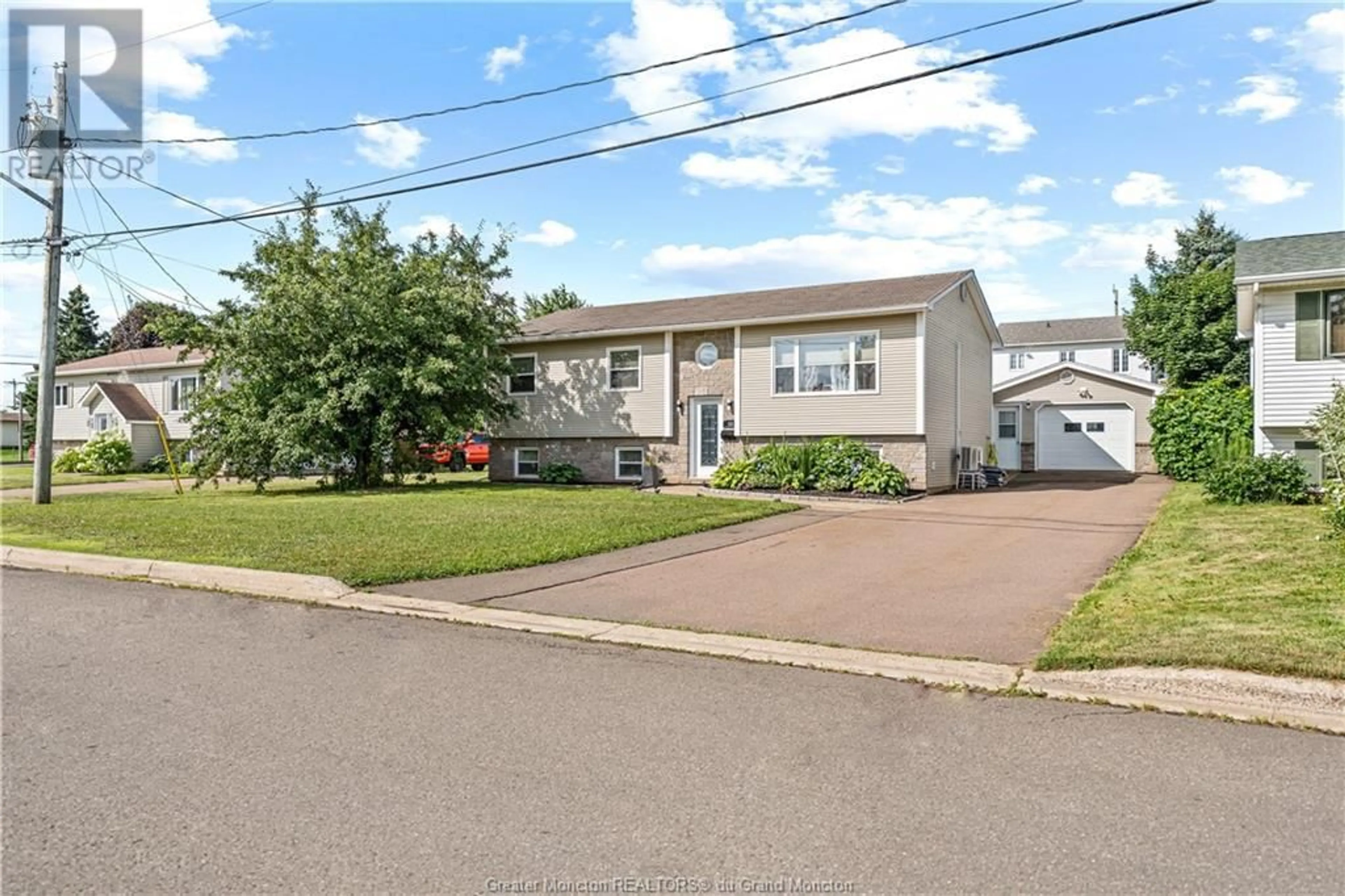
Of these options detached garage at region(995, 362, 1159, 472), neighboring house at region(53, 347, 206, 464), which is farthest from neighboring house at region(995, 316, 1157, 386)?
neighboring house at region(53, 347, 206, 464)

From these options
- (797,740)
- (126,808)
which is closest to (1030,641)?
(797,740)

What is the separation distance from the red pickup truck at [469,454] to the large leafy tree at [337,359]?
Answer: 3956mm

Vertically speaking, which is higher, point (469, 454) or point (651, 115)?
point (651, 115)

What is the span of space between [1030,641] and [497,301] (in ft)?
64.1

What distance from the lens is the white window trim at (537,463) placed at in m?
24.4

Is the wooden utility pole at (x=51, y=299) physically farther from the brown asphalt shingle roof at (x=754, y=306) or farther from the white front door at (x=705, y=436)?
the white front door at (x=705, y=436)

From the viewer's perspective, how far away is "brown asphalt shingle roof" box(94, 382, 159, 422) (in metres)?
34.6

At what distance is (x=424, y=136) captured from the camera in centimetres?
1368

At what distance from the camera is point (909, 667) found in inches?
219

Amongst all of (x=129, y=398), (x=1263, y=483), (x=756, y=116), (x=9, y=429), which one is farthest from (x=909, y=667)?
(x=9, y=429)

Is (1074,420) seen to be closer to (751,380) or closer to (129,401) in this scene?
(751,380)

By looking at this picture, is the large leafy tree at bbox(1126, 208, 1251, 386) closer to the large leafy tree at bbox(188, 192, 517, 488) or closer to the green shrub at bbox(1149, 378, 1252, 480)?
the green shrub at bbox(1149, 378, 1252, 480)

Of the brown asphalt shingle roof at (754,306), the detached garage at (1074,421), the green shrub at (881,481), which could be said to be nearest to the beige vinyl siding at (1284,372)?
the brown asphalt shingle roof at (754,306)

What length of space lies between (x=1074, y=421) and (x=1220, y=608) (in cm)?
2597
